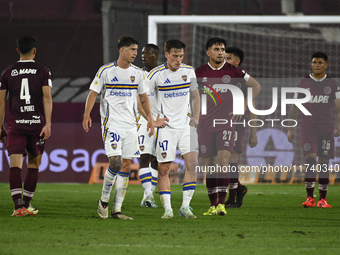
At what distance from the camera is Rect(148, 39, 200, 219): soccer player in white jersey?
6.11m

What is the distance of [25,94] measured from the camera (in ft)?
19.9

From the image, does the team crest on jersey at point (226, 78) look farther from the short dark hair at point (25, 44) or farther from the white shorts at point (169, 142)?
the short dark hair at point (25, 44)

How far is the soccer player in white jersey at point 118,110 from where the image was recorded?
5848 millimetres

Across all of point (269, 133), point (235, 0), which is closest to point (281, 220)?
point (269, 133)

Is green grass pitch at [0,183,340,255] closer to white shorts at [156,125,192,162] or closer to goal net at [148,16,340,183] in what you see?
white shorts at [156,125,192,162]

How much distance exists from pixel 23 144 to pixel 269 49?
10.6 meters

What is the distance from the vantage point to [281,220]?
19.8 feet

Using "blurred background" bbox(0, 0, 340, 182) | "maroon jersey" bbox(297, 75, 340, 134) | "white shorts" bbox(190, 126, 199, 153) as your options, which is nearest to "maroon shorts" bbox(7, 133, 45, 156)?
"white shorts" bbox(190, 126, 199, 153)

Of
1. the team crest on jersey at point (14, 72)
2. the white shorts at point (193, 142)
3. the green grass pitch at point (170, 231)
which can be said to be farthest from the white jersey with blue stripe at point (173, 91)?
the team crest on jersey at point (14, 72)

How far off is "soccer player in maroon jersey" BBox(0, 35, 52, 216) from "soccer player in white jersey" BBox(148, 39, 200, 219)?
1.22m

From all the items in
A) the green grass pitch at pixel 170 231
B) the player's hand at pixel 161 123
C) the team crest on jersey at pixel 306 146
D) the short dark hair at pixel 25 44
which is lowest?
the green grass pitch at pixel 170 231

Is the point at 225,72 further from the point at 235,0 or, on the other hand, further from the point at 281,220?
the point at 235,0

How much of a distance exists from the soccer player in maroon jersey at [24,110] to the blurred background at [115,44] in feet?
18.5

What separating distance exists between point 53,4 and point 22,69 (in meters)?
14.0
